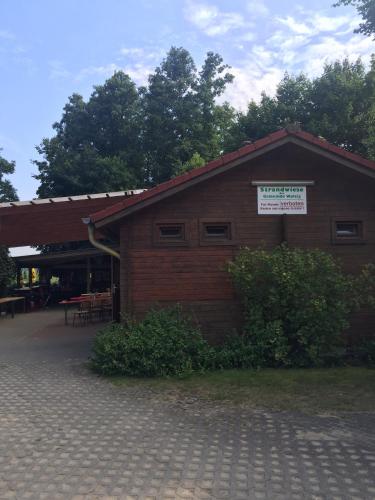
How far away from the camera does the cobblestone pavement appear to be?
13.0 ft

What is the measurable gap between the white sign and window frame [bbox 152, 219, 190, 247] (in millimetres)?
1543

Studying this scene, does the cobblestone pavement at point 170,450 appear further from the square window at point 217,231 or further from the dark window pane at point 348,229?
the dark window pane at point 348,229

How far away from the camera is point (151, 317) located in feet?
28.4

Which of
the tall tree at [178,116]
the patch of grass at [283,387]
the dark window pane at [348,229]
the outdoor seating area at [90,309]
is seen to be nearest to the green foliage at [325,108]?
the tall tree at [178,116]

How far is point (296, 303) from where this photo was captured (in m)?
8.31

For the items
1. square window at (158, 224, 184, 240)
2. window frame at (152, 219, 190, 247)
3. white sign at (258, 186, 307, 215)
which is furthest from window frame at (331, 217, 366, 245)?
square window at (158, 224, 184, 240)

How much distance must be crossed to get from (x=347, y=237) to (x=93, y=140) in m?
26.7

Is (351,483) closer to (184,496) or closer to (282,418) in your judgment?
(184,496)

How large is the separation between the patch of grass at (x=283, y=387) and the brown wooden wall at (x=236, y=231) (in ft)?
5.61

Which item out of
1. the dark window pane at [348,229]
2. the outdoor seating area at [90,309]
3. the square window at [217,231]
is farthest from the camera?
the outdoor seating area at [90,309]

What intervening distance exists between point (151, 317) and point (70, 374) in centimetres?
169

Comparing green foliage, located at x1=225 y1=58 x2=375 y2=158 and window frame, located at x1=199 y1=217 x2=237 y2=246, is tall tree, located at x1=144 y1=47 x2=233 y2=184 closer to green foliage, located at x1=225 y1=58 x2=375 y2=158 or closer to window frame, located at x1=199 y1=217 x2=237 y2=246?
Result: green foliage, located at x1=225 y1=58 x2=375 y2=158

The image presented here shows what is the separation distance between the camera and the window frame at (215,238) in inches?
372

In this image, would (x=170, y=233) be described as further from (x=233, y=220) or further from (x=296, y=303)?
(x=296, y=303)
